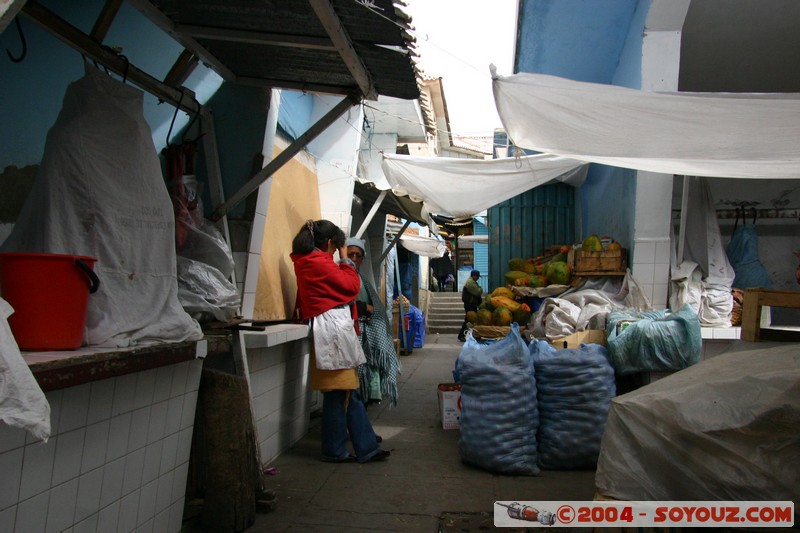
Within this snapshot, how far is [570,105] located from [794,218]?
4.69 m

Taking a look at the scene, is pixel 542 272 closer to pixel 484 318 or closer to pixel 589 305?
pixel 484 318

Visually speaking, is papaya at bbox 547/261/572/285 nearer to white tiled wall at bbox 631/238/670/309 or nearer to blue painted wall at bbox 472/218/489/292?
white tiled wall at bbox 631/238/670/309

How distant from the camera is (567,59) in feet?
24.2

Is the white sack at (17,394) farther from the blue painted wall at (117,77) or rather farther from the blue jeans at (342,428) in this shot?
the blue jeans at (342,428)

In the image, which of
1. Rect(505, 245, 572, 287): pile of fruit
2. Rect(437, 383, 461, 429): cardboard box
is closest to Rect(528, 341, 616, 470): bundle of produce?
Rect(437, 383, 461, 429): cardboard box

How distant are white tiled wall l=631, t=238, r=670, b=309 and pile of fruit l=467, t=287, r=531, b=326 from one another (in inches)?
61.9

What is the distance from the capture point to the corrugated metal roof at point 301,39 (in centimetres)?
Result: 273

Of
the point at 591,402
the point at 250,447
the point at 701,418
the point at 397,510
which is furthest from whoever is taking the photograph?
the point at 591,402

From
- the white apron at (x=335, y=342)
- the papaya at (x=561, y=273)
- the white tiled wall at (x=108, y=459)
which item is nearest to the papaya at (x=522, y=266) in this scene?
the papaya at (x=561, y=273)

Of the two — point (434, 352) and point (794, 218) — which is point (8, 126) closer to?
point (794, 218)

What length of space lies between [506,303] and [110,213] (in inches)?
209

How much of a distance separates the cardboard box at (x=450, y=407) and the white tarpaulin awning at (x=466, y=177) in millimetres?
2317

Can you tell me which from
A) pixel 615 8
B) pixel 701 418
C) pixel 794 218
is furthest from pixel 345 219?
pixel 794 218

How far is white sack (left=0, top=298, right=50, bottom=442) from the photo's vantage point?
56.1 inches
